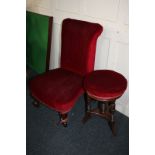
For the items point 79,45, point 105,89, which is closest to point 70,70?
point 79,45

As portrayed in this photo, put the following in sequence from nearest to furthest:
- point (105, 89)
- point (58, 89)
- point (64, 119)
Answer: point (105, 89), point (58, 89), point (64, 119)

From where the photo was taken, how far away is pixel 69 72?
236 centimetres

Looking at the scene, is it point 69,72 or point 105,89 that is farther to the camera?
point 69,72

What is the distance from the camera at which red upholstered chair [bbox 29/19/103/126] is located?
1.97m

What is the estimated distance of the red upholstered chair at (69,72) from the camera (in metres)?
1.97

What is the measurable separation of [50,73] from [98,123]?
83 cm

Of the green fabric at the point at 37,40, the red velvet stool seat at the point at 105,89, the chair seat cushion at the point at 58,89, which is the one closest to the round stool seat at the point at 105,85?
the red velvet stool seat at the point at 105,89

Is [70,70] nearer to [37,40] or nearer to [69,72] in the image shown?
[69,72]

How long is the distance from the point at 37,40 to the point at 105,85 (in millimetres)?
1537

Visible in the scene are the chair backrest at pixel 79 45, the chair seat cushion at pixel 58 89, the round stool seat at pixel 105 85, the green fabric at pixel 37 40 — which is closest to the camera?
the round stool seat at pixel 105 85

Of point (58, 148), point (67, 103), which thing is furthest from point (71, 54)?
point (58, 148)

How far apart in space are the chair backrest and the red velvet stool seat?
0.22m

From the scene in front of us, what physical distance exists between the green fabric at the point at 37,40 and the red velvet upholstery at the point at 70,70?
513mm

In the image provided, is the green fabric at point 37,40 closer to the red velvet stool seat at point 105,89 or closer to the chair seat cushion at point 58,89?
the chair seat cushion at point 58,89
